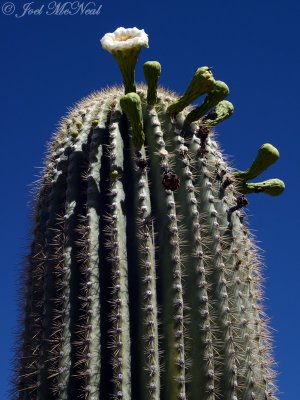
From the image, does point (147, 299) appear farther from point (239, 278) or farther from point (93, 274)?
point (239, 278)

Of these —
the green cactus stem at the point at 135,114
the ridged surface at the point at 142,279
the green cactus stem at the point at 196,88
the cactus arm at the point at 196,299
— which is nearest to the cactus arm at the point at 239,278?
the ridged surface at the point at 142,279

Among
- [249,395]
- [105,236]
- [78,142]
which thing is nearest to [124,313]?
[105,236]

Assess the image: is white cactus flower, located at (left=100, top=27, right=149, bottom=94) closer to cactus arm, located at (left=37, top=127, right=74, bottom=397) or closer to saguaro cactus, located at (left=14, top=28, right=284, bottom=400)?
saguaro cactus, located at (left=14, top=28, right=284, bottom=400)

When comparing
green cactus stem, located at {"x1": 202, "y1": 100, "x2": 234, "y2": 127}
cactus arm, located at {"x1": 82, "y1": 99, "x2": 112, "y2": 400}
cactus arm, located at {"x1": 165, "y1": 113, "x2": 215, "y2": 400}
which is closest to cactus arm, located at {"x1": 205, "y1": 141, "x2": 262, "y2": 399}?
cactus arm, located at {"x1": 165, "y1": 113, "x2": 215, "y2": 400}

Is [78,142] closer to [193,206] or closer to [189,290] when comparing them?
[193,206]

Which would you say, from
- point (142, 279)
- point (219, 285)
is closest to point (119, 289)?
point (142, 279)

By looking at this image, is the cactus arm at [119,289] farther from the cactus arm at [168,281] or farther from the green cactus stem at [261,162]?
the green cactus stem at [261,162]

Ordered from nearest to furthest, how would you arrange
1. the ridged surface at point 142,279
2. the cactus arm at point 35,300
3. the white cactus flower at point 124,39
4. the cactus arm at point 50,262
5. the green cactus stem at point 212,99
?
the ridged surface at point 142,279
the cactus arm at point 50,262
the cactus arm at point 35,300
the white cactus flower at point 124,39
the green cactus stem at point 212,99
